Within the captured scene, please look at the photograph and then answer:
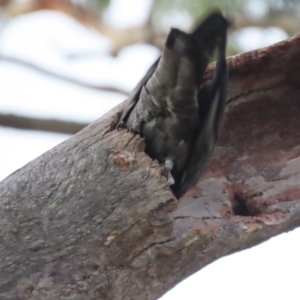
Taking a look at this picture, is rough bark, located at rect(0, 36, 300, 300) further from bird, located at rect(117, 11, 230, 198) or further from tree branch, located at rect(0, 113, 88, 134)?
tree branch, located at rect(0, 113, 88, 134)

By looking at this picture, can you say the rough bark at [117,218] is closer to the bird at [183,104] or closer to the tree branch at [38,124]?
the bird at [183,104]

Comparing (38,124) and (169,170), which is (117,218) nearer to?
(169,170)

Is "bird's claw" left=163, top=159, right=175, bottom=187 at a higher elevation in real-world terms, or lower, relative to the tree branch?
lower

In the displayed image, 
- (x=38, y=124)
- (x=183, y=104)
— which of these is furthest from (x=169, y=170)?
(x=38, y=124)

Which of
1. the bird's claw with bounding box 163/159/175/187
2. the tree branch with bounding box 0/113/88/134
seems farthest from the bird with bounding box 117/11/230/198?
the tree branch with bounding box 0/113/88/134

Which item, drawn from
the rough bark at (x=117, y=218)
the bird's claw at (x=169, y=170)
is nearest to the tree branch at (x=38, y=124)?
the rough bark at (x=117, y=218)
